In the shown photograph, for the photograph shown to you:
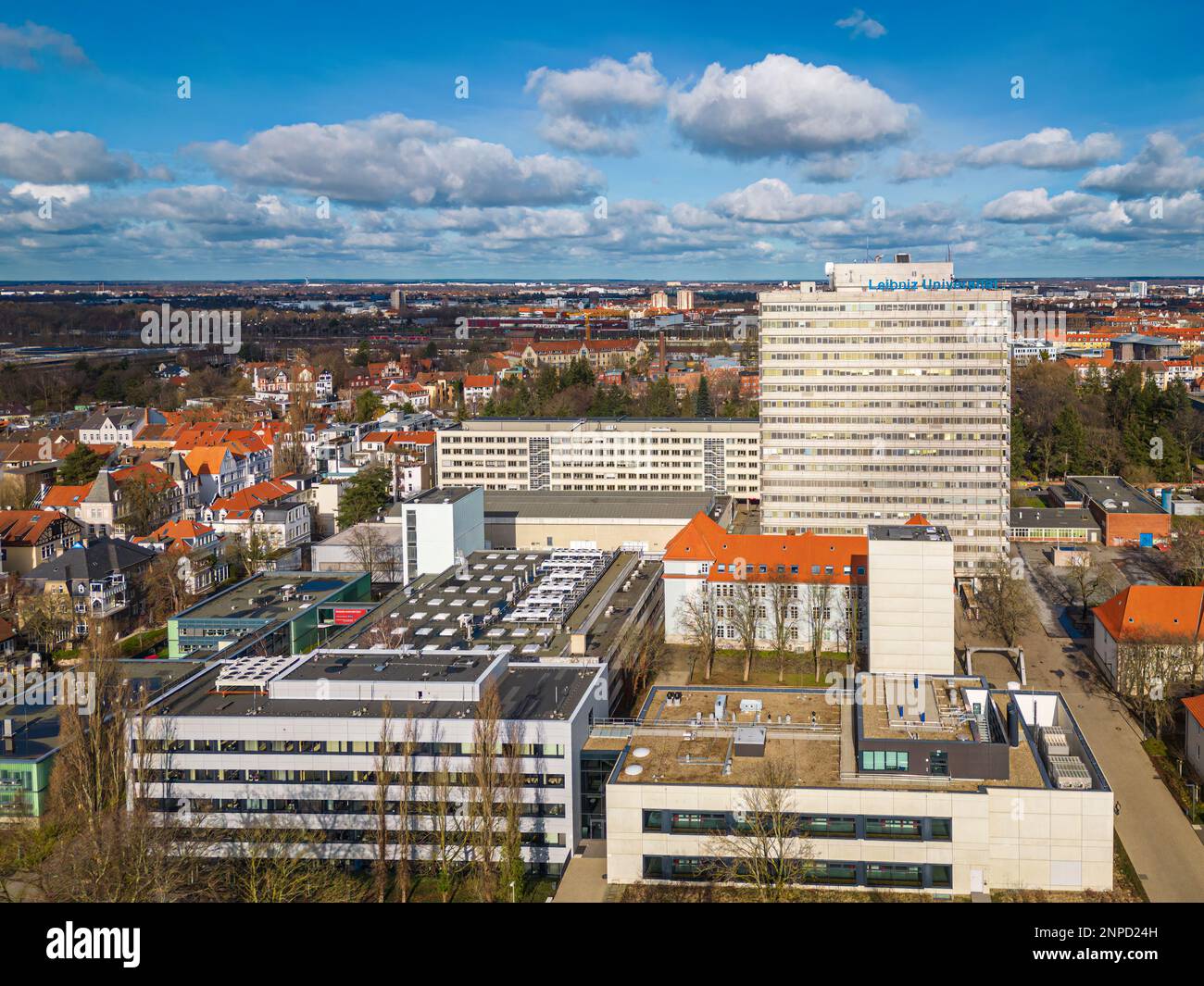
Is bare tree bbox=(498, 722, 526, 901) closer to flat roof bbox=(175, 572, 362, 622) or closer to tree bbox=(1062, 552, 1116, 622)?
flat roof bbox=(175, 572, 362, 622)

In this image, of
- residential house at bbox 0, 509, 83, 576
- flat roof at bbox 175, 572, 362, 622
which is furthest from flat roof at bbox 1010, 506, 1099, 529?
residential house at bbox 0, 509, 83, 576

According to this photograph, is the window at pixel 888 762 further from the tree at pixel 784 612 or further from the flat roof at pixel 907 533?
the tree at pixel 784 612

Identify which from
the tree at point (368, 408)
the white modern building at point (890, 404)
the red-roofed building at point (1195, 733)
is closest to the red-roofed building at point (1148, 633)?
the red-roofed building at point (1195, 733)

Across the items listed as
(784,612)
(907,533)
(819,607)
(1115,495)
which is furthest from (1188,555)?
(907,533)

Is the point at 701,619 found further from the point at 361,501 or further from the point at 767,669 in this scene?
the point at 361,501

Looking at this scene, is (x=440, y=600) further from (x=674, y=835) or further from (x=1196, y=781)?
(x=1196, y=781)
